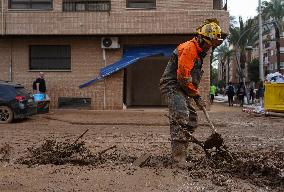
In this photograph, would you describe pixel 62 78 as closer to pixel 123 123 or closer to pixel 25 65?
pixel 25 65

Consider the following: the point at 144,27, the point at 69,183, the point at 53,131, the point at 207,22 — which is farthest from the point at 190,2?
the point at 69,183

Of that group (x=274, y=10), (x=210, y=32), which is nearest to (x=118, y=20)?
(x=210, y=32)

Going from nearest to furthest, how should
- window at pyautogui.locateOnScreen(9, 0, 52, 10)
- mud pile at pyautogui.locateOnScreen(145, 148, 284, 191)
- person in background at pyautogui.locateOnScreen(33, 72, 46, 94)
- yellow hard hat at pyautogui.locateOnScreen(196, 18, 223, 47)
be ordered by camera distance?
mud pile at pyautogui.locateOnScreen(145, 148, 284, 191) < yellow hard hat at pyautogui.locateOnScreen(196, 18, 223, 47) < person in background at pyautogui.locateOnScreen(33, 72, 46, 94) < window at pyautogui.locateOnScreen(9, 0, 52, 10)

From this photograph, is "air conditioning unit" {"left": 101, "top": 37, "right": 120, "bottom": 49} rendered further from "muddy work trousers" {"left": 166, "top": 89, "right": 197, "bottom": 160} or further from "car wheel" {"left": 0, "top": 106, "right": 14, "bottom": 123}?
"muddy work trousers" {"left": 166, "top": 89, "right": 197, "bottom": 160}

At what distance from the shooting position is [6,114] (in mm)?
15969

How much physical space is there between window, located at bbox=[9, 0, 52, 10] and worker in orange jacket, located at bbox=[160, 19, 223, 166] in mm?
15937

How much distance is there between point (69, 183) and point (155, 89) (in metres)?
21.5

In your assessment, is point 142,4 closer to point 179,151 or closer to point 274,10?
point 179,151

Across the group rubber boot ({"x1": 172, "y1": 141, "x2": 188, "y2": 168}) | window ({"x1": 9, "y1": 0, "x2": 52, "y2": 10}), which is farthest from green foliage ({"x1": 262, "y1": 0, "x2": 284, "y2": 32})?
rubber boot ({"x1": 172, "y1": 141, "x2": 188, "y2": 168})

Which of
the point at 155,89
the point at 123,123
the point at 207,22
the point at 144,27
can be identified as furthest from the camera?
the point at 155,89

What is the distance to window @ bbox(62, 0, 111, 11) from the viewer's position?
21.9 metres

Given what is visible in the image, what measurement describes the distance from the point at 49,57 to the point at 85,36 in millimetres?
2036

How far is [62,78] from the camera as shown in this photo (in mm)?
22391

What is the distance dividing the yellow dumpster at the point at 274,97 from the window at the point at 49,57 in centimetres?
897
